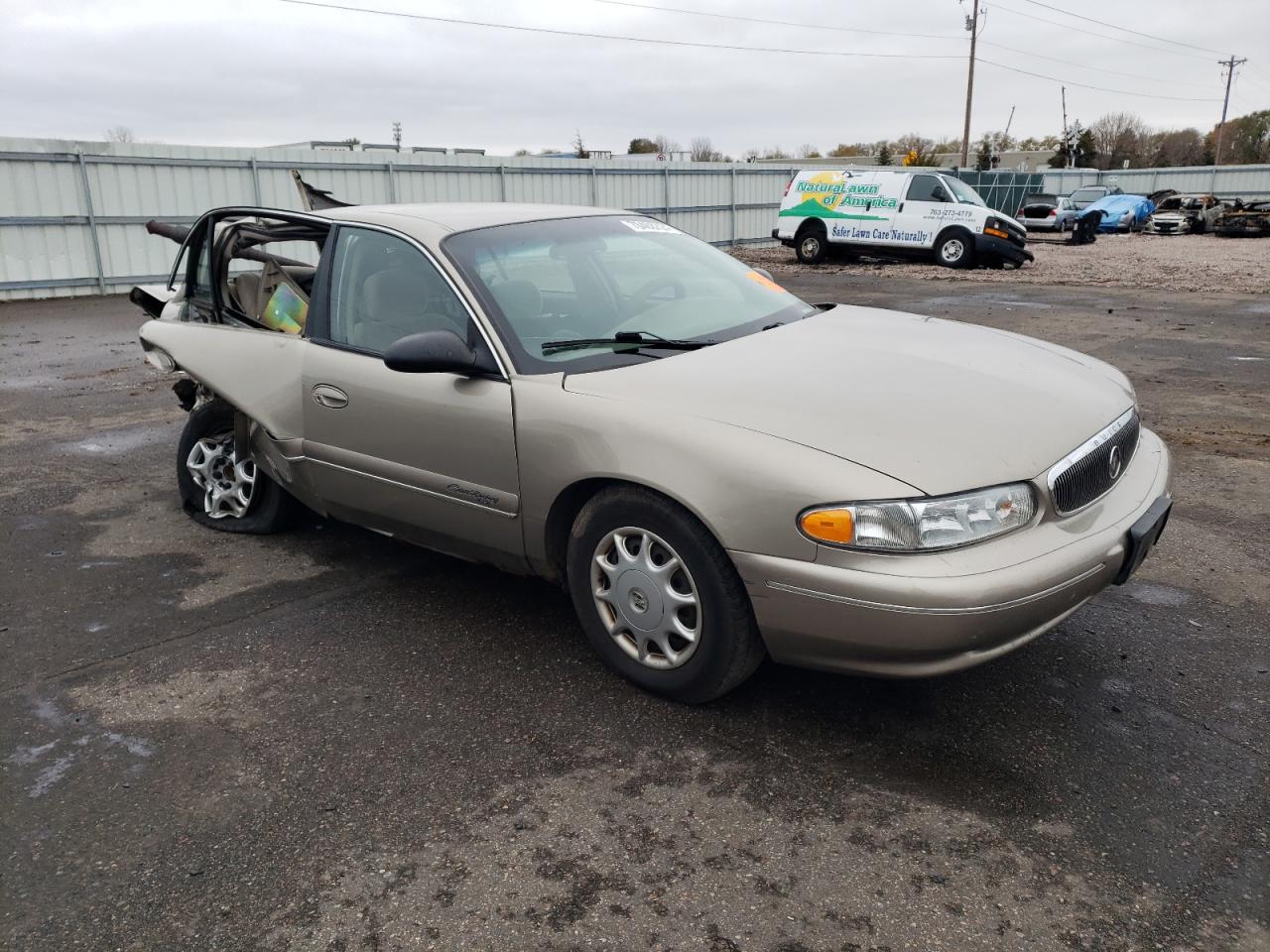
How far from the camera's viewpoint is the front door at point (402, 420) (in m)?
3.46

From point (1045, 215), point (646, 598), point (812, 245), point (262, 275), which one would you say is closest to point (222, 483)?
point (262, 275)

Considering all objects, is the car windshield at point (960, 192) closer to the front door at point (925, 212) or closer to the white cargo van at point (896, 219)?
the white cargo van at point (896, 219)

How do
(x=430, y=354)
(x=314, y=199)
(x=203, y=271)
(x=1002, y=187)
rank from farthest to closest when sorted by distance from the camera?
(x=1002, y=187), (x=314, y=199), (x=203, y=271), (x=430, y=354)

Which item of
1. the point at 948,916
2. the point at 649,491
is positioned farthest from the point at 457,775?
the point at 948,916

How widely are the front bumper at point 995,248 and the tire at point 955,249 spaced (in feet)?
0.44

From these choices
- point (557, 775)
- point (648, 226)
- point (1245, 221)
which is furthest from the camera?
point (1245, 221)

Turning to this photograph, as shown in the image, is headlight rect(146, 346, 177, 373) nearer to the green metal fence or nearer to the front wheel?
the front wheel

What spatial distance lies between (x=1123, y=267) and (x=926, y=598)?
1975 cm

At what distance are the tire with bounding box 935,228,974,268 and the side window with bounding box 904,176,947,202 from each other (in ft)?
2.42

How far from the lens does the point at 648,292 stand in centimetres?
394

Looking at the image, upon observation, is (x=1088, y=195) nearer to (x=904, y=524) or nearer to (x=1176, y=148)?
(x=904, y=524)

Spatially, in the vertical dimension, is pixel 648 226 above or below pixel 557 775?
above

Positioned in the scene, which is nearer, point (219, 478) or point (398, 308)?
point (398, 308)

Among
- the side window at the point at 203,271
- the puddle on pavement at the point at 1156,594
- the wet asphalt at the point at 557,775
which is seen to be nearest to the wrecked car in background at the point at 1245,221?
the wet asphalt at the point at 557,775
